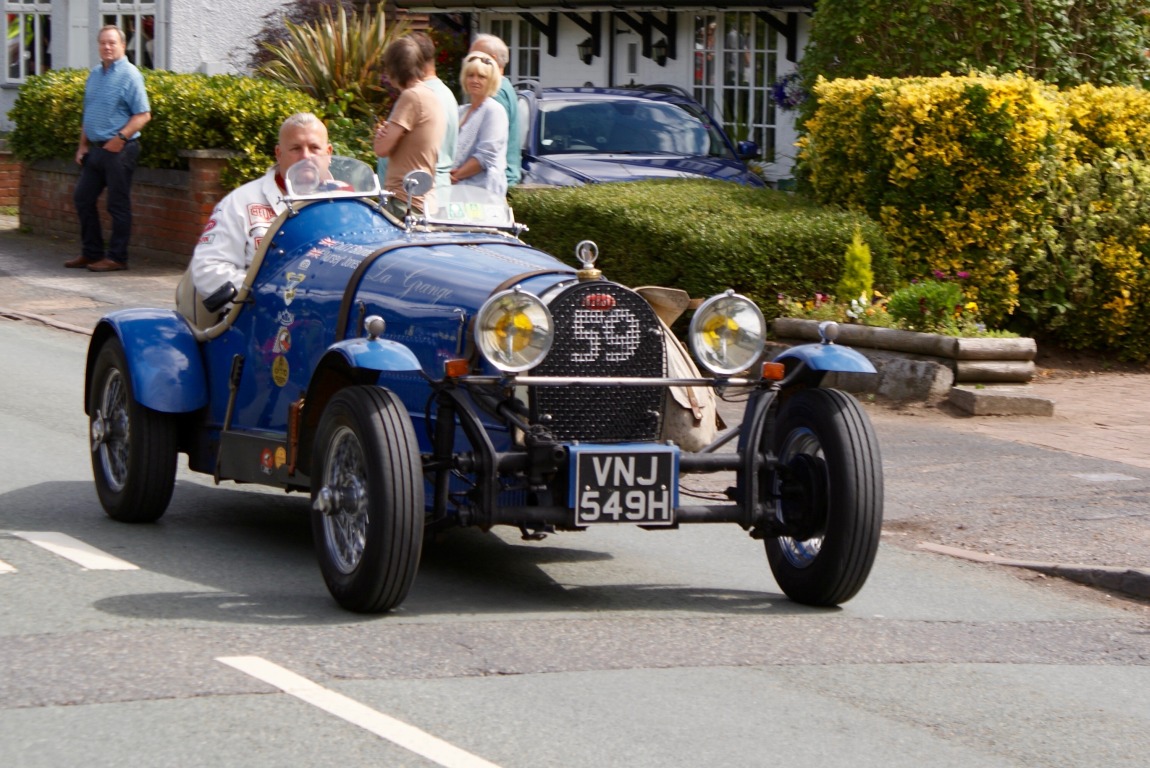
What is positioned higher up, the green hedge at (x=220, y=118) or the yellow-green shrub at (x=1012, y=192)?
the green hedge at (x=220, y=118)

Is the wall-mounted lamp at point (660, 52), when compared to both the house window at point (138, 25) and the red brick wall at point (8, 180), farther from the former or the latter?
the red brick wall at point (8, 180)

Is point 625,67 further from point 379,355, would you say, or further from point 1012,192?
point 379,355

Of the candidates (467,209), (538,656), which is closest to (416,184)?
(467,209)

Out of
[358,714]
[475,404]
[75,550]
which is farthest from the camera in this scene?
[75,550]

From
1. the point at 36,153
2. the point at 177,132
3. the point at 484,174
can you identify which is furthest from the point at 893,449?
the point at 36,153

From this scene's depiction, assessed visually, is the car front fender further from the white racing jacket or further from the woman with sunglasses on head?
the woman with sunglasses on head

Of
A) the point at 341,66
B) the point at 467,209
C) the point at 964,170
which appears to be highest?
the point at 341,66

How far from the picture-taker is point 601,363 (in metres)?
6.43

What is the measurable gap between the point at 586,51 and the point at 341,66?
18.0 feet

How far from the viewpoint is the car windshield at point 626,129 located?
1628 centimetres

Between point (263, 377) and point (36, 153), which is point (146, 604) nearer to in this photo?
point (263, 377)

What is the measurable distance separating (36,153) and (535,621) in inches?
575

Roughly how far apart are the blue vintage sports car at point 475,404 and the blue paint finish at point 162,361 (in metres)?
0.01

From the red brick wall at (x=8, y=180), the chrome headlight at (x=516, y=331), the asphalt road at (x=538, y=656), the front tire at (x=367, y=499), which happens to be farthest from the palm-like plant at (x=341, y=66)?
the chrome headlight at (x=516, y=331)
